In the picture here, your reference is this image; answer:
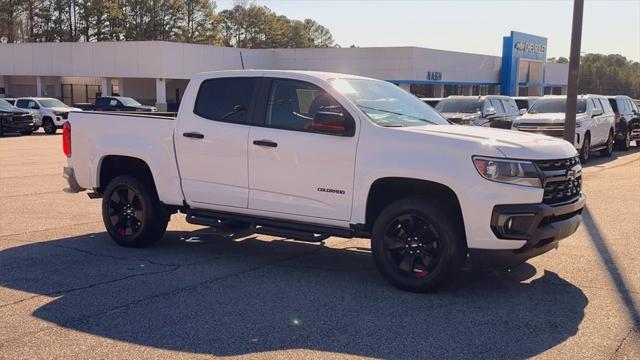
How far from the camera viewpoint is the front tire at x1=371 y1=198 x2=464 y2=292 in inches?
230

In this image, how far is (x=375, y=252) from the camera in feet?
20.4

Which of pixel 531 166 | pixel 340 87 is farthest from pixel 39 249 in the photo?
pixel 531 166

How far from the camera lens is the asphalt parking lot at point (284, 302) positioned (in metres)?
4.84

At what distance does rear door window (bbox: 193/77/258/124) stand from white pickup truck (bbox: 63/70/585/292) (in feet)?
0.05

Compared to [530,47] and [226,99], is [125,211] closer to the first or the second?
[226,99]

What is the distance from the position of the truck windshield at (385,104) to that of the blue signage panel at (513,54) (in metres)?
54.6

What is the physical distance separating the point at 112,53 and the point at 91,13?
33891 millimetres

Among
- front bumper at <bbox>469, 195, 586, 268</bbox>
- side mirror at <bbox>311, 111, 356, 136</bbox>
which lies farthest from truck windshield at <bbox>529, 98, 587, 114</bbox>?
side mirror at <bbox>311, 111, 356, 136</bbox>

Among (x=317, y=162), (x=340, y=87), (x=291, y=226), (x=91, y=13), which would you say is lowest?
(x=291, y=226)

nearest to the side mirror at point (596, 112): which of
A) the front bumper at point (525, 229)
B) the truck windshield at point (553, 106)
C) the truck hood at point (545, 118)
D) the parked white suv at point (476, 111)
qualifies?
the truck windshield at point (553, 106)

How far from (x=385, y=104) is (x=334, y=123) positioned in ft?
2.74

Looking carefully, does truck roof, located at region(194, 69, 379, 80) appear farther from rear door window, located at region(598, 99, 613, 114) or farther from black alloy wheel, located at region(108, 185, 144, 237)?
rear door window, located at region(598, 99, 613, 114)

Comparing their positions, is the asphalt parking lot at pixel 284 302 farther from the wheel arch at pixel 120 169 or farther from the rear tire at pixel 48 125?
the rear tire at pixel 48 125

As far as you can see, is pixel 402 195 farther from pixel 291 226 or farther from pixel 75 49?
pixel 75 49
